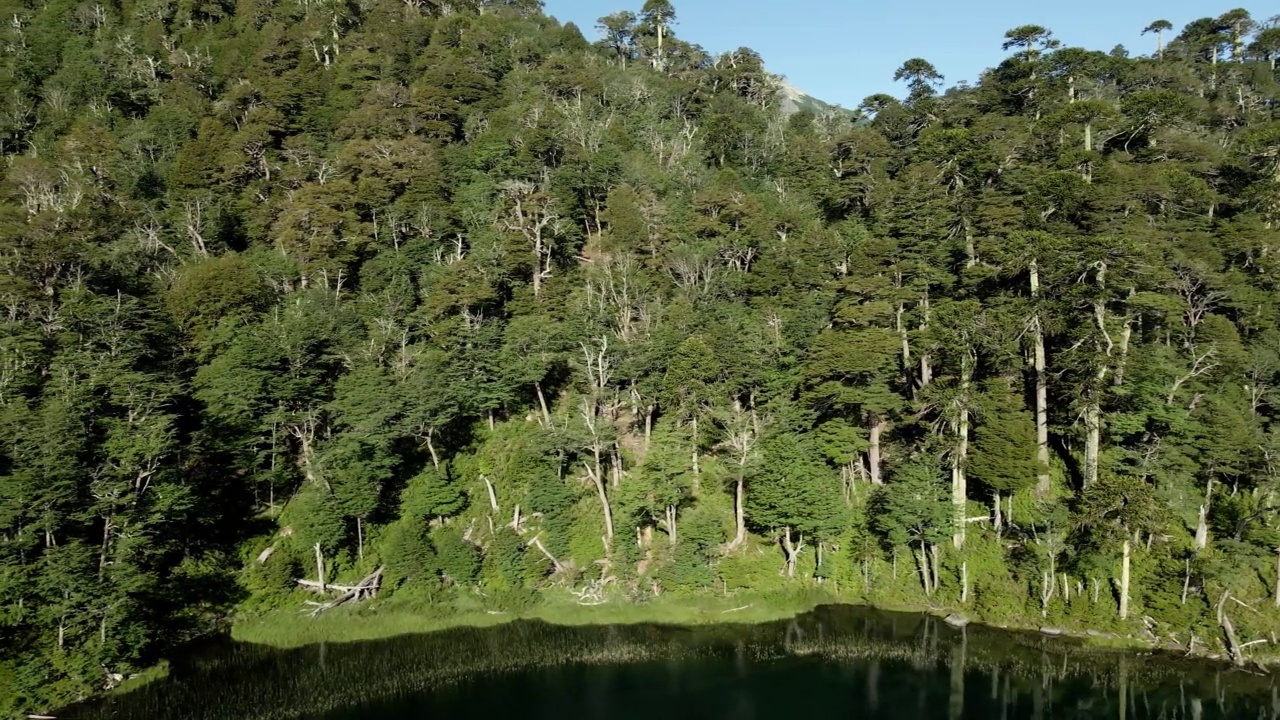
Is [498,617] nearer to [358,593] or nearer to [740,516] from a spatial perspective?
[358,593]

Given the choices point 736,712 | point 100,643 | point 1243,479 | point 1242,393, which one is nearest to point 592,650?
point 736,712

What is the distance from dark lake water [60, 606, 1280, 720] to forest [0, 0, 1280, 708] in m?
2.91

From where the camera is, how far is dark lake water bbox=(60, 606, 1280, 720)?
29469 millimetres

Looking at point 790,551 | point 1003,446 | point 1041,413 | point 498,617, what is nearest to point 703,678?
point 790,551

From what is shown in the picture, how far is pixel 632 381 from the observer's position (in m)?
46.1

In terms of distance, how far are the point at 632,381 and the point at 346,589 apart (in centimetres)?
2241

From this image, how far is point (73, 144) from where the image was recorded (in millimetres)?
68000

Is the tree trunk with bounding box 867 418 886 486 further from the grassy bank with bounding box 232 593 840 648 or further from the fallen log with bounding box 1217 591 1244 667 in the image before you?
the fallen log with bounding box 1217 591 1244 667

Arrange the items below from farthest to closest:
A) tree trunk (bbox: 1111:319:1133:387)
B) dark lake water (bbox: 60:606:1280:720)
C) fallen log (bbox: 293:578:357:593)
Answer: fallen log (bbox: 293:578:357:593) → tree trunk (bbox: 1111:319:1133:387) → dark lake water (bbox: 60:606:1280:720)

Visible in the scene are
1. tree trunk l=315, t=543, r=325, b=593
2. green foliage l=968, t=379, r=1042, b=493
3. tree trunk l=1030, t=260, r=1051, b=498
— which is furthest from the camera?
tree trunk l=1030, t=260, r=1051, b=498

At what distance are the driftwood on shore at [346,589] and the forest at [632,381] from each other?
0.72m

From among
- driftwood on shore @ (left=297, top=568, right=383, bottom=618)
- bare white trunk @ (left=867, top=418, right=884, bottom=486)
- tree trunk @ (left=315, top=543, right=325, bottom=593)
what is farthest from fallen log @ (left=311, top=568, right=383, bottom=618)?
bare white trunk @ (left=867, top=418, right=884, bottom=486)

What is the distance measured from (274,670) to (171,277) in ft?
127

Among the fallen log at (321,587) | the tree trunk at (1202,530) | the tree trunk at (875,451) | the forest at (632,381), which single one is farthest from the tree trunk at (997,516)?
the fallen log at (321,587)
